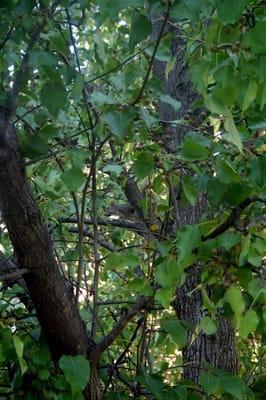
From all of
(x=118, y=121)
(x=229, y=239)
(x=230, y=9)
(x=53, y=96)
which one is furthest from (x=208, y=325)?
(x=230, y=9)

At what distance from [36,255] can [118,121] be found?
1.43 ft

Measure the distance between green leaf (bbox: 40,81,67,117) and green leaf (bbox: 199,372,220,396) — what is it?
2.47 ft

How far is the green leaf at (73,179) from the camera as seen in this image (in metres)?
1.38

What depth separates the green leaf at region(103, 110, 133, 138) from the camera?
4.29 ft

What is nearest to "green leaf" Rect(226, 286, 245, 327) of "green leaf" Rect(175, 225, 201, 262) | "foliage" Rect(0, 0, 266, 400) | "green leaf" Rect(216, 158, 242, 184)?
"foliage" Rect(0, 0, 266, 400)

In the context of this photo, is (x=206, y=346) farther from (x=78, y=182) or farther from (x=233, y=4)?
(x=233, y=4)

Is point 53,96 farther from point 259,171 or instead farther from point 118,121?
point 259,171

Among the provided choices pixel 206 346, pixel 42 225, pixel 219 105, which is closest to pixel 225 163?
pixel 219 105

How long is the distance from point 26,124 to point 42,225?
0.89 ft

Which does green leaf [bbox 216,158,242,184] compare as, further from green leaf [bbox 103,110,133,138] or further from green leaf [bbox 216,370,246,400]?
green leaf [bbox 216,370,246,400]

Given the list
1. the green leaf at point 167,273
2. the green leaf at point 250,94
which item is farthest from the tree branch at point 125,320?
the green leaf at point 250,94

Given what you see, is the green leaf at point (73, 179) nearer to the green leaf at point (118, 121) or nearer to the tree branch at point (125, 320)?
the green leaf at point (118, 121)

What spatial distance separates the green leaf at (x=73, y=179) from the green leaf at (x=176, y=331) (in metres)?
0.48

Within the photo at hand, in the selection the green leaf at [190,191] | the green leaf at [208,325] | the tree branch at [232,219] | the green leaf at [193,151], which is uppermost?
the green leaf at [190,191]
